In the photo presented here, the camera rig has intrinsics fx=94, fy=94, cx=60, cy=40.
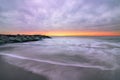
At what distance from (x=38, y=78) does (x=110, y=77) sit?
155 centimetres

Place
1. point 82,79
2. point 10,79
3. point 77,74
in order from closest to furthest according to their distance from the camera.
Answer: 1. point 10,79
2. point 82,79
3. point 77,74

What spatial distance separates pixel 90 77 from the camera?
207 centimetres

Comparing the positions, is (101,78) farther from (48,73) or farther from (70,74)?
(48,73)

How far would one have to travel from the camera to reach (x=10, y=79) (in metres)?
1.89

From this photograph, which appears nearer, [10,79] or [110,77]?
[10,79]

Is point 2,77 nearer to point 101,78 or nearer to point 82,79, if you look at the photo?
point 82,79

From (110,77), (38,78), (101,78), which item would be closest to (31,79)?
(38,78)

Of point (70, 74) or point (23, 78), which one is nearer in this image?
point (23, 78)

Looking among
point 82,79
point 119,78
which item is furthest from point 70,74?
point 119,78

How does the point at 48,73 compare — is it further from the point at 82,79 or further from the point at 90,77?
the point at 90,77

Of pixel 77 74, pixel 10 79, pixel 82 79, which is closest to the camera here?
pixel 10 79

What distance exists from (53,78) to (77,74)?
58cm

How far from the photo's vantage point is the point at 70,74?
87.9 inches

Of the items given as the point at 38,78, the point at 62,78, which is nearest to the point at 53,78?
the point at 62,78
